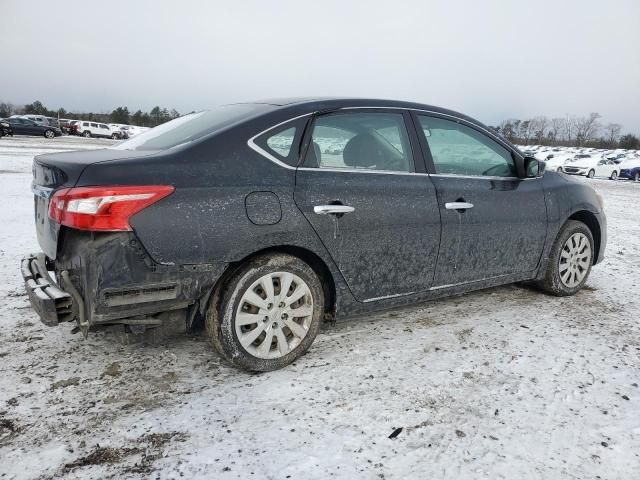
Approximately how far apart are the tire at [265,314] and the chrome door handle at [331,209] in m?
0.32

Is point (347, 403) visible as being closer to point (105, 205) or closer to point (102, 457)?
point (102, 457)

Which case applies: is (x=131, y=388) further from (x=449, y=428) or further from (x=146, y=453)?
(x=449, y=428)

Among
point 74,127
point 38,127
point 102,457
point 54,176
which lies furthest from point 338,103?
point 74,127

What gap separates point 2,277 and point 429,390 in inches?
153

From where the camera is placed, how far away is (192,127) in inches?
124

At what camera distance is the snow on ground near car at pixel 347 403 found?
2.12m

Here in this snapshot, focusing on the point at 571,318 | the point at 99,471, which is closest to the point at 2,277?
the point at 99,471

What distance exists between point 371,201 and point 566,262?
7.65 feet

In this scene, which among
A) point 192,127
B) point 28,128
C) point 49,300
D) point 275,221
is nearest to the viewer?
point 49,300

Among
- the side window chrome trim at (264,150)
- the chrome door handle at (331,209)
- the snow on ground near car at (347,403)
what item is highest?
the side window chrome trim at (264,150)

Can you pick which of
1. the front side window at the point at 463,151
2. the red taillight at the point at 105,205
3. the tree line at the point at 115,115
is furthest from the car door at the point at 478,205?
the tree line at the point at 115,115

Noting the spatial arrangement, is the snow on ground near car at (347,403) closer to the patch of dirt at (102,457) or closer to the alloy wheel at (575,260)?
the patch of dirt at (102,457)

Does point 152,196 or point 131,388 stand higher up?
point 152,196

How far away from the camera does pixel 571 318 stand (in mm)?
3951
